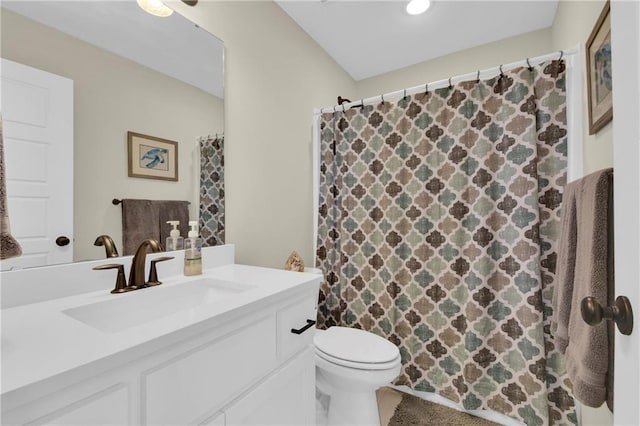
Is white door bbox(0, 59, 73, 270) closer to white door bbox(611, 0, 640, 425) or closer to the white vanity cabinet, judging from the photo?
the white vanity cabinet

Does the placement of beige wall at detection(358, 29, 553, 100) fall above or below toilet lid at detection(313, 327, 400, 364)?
above

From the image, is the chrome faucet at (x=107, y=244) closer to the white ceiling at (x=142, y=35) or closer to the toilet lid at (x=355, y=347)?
the white ceiling at (x=142, y=35)

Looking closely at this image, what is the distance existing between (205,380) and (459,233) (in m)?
1.47

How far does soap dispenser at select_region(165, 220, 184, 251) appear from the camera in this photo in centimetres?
119

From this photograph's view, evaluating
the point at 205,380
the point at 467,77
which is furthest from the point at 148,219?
the point at 467,77

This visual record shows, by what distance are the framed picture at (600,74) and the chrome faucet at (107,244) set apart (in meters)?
1.80

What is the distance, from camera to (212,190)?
4.54 feet

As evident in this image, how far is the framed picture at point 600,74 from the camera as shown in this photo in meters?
0.98

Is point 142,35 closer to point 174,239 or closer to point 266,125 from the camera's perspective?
point 266,125

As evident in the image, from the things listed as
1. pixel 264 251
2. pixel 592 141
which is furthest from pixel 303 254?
pixel 592 141

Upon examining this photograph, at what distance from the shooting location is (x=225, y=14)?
57.6 inches

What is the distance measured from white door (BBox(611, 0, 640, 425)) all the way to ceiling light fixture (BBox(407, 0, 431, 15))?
1501 millimetres

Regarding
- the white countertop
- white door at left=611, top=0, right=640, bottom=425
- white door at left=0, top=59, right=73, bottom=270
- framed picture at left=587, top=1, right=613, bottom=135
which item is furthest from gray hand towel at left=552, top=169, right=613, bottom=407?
white door at left=0, top=59, right=73, bottom=270

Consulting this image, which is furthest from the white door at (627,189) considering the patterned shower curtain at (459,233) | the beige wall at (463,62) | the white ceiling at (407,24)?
the beige wall at (463,62)
